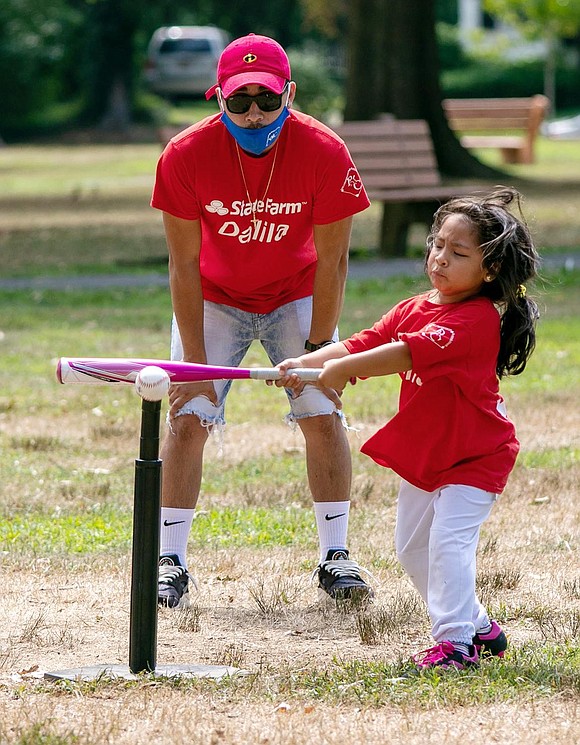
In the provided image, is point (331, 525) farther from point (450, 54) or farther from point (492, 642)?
point (450, 54)

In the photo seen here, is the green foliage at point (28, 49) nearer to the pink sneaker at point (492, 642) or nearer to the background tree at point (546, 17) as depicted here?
the background tree at point (546, 17)

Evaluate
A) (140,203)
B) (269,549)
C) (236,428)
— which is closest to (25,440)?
(236,428)

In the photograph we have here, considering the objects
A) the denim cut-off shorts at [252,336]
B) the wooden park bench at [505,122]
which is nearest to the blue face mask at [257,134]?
the denim cut-off shorts at [252,336]

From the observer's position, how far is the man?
185 inches

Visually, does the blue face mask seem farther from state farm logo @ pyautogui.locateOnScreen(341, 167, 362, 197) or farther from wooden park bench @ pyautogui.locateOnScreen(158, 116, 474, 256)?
wooden park bench @ pyautogui.locateOnScreen(158, 116, 474, 256)

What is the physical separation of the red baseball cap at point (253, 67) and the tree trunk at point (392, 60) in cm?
1261

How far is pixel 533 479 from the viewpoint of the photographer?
664 centimetres

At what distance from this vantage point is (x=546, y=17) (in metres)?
45.8

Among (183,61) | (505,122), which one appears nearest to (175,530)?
(505,122)

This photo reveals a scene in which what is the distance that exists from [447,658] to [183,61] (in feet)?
150

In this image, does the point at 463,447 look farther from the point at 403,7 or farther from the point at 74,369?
the point at 403,7

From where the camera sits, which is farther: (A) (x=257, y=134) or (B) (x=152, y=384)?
(A) (x=257, y=134)

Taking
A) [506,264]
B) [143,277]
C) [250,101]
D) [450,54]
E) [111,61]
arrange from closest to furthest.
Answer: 1. [506,264]
2. [250,101]
3. [143,277]
4. [111,61]
5. [450,54]

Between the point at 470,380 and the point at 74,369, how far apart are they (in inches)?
45.6
